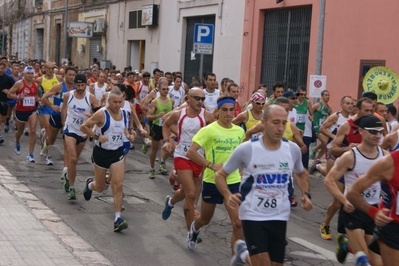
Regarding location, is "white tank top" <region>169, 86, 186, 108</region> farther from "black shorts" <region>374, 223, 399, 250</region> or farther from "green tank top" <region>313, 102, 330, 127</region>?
"black shorts" <region>374, 223, 399, 250</region>

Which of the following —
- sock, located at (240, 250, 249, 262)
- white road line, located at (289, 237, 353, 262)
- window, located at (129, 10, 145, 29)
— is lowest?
white road line, located at (289, 237, 353, 262)

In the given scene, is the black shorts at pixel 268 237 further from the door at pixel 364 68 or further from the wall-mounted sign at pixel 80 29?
the wall-mounted sign at pixel 80 29

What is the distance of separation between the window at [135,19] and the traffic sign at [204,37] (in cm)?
1521

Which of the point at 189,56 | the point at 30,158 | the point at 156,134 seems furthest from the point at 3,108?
the point at 189,56

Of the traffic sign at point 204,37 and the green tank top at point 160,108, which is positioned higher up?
the traffic sign at point 204,37

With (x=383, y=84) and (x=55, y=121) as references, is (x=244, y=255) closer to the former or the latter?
(x=383, y=84)

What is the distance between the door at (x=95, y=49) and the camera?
1572 inches

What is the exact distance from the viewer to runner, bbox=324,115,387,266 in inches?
262

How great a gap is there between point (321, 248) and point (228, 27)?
1854 cm

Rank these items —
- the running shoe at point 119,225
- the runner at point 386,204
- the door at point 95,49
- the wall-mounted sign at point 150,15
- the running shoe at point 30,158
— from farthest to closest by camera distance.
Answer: the door at point 95,49 → the wall-mounted sign at point 150,15 → the running shoe at point 30,158 → the running shoe at point 119,225 → the runner at point 386,204

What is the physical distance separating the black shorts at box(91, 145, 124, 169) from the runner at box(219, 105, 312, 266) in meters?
3.86

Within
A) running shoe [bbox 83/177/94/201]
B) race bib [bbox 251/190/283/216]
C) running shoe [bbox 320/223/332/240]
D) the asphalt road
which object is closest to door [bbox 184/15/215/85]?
the asphalt road

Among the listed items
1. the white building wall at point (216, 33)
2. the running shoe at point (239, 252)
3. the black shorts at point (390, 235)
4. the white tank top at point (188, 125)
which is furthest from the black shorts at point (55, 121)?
the white building wall at point (216, 33)

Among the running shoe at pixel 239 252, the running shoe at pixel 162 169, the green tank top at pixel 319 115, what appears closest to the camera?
the running shoe at pixel 239 252
